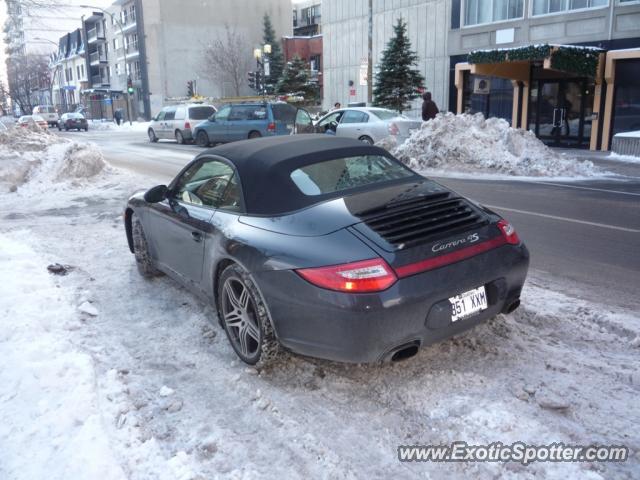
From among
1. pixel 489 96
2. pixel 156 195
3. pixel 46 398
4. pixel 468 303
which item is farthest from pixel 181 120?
pixel 468 303

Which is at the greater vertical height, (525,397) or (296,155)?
(296,155)

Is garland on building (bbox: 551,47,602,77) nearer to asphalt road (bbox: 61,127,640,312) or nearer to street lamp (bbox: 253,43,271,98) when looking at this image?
asphalt road (bbox: 61,127,640,312)

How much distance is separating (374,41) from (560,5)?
12708 millimetres

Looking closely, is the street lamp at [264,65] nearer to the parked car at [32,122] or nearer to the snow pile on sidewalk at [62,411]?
the parked car at [32,122]

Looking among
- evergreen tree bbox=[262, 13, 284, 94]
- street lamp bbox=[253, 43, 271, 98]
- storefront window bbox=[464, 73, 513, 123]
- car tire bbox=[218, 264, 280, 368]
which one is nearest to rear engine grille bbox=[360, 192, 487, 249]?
car tire bbox=[218, 264, 280, 368]

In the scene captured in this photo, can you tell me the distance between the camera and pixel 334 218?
3.57m

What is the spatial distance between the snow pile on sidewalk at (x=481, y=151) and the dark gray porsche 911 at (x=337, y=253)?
35.4 ft

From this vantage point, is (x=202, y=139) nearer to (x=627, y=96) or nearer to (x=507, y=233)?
(x=627, y=96)

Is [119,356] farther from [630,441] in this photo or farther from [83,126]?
[83,126]

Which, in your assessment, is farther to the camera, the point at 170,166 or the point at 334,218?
the point at 170,166

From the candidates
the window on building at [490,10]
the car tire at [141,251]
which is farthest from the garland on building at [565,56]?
the car tire at [141,251]

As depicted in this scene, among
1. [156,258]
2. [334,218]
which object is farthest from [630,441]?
[156,258]

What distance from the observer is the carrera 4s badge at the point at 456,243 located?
341 centimetres

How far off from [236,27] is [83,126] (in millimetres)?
21297
